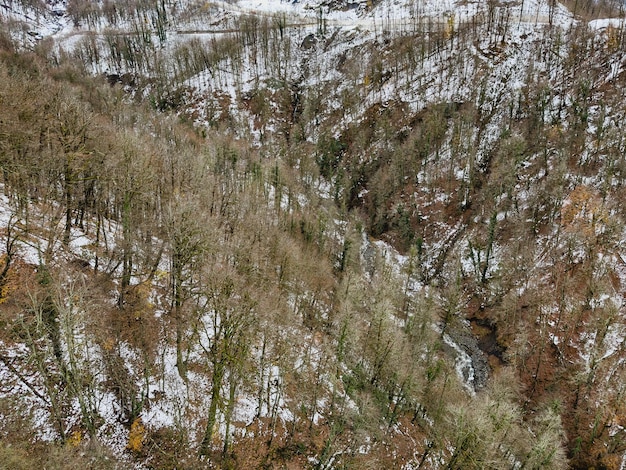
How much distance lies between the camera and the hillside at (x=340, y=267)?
2658 cm

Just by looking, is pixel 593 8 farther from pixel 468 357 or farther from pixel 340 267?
pixel 468 357

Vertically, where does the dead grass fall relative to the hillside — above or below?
above

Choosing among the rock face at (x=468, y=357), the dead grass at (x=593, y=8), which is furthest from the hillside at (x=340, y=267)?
the dead grass at (x=593, y=8)

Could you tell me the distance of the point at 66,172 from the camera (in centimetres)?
2952

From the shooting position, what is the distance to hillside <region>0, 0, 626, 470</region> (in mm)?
26578

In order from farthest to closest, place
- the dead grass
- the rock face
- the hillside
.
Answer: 1. the dead grass
2. the rock face
3. the hillside

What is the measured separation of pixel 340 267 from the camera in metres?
72.1

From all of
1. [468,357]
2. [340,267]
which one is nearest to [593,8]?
[340,267]

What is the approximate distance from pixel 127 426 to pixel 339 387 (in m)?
23.3

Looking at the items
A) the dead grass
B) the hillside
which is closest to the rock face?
the hillside

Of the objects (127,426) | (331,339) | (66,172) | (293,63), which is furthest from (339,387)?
(293,63)

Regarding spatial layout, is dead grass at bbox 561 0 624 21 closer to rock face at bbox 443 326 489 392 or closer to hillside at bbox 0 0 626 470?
hillside at bbox 0 0 626 470

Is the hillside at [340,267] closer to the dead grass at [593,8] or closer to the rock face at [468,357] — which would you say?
the rock face at [468,357]

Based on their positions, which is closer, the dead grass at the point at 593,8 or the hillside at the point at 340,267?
the hillside at the point at 340,267
